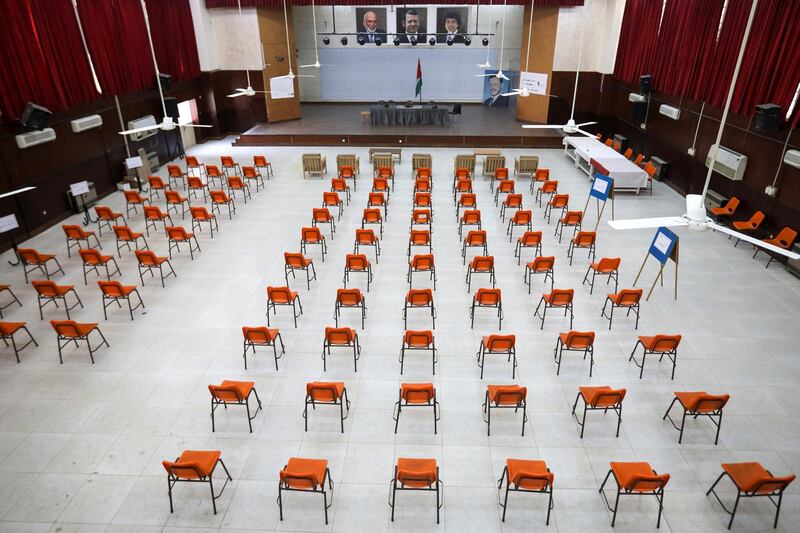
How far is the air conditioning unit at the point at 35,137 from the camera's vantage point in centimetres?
1187

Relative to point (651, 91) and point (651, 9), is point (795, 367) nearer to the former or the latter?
point (651, 91)

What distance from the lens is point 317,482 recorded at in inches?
A: 203

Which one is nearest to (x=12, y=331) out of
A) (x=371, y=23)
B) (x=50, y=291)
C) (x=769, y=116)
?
(x=50, y=291)

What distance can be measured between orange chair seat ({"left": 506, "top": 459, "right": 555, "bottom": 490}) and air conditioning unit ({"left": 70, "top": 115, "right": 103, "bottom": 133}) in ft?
47.6

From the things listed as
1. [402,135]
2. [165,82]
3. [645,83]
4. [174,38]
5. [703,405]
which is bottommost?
Answer: [703,405]

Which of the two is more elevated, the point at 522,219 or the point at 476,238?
the point at 522,219

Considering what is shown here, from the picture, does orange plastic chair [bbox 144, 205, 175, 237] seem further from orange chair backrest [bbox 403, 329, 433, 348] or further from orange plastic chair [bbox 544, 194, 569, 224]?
orange plastic chair [bbox 544, 194, 569, 224]

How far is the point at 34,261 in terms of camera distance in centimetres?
1000

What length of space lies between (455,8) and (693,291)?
20.3 metres

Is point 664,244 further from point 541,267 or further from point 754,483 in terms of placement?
point 754,483

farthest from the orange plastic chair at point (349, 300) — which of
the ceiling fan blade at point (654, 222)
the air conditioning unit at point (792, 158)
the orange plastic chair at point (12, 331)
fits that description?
the air conditioning unit at point (792, 158)

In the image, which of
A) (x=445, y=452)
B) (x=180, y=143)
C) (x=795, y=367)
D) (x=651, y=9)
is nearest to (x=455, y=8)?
(x=651, y=9)

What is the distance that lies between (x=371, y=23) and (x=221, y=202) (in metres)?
16.4

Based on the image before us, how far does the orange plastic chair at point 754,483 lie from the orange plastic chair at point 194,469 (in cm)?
558
